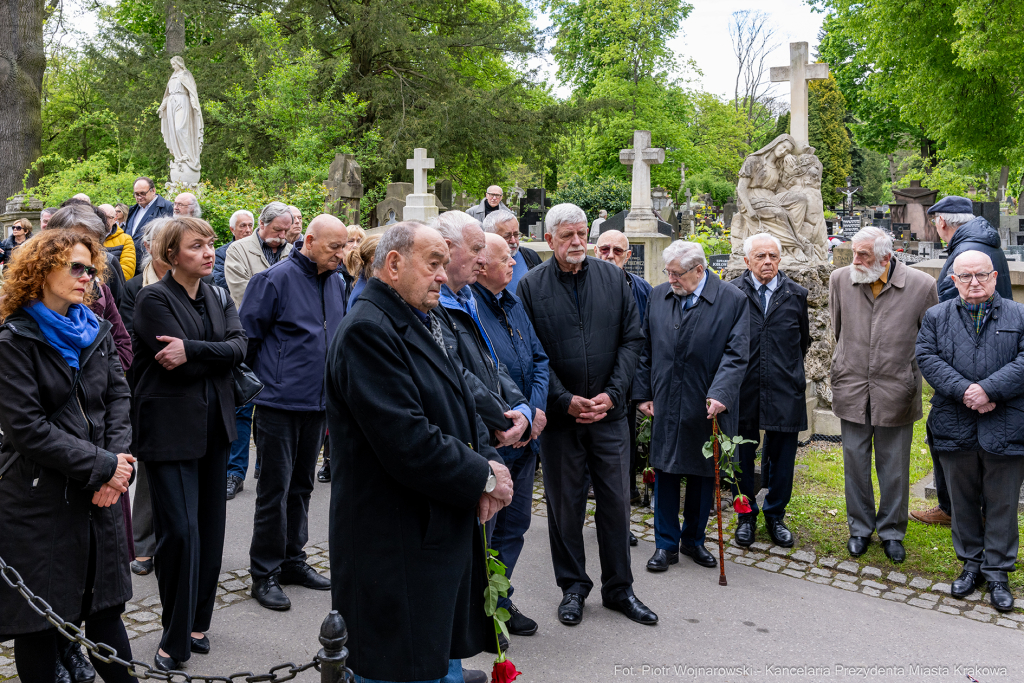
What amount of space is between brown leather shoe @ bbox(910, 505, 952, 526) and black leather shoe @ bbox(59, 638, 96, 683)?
17.2 feet

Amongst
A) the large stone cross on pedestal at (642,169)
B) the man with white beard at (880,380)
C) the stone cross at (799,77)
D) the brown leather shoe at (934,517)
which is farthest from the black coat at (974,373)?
the large stone cross on pedestal at (642,169)

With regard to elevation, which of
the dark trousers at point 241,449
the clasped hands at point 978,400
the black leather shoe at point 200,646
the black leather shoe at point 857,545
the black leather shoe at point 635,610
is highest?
the clasped hands at point 978,400

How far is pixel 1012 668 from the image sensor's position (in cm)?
403

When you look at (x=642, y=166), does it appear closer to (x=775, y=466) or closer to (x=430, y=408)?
(x=775, y=466)

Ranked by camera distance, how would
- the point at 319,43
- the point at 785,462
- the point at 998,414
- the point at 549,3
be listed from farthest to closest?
1. the point at 549,3
2. the point at 319,43
3. the point at 785,462
4. the point at 998,414

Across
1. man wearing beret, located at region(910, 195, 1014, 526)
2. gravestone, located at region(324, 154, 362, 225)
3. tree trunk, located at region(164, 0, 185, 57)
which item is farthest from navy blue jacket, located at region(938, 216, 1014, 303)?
tree trunk, located at region(164, 0, 185, 57)

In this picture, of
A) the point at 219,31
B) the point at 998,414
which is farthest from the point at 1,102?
the point at 998,414

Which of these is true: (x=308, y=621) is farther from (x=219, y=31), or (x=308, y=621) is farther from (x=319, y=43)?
(x=219, y=31)

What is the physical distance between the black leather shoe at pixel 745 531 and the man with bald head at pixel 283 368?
2.84m

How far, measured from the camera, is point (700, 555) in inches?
213

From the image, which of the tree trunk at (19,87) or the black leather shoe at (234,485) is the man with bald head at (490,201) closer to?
the black leather shoe at (234,485)

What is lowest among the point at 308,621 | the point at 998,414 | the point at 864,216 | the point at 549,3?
the point at 308,621

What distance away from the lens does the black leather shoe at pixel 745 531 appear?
568 centimetres

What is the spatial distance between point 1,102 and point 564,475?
25.2 m
